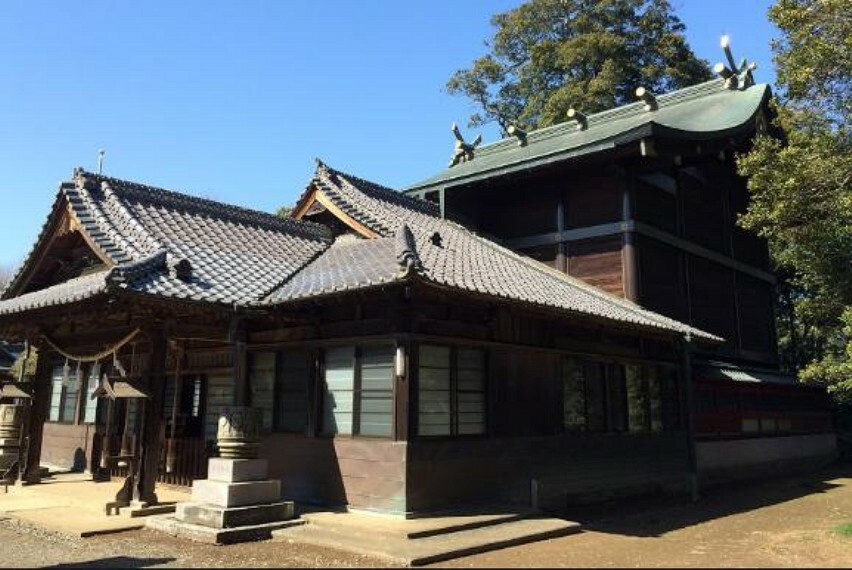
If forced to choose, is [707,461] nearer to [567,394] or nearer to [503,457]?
[567,394]

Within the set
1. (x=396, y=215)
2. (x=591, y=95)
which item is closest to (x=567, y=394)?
(x=396, y=215)

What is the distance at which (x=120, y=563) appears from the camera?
7281 mm

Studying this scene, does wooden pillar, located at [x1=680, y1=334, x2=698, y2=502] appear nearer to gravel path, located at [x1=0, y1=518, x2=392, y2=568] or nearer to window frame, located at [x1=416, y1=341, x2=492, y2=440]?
window frame, located at [x1=416, y1=341, x2=492, y2=440]

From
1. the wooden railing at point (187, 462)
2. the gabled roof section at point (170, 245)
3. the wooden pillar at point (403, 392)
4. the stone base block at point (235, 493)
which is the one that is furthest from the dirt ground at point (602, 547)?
the gabled roof section at point (170, 245)

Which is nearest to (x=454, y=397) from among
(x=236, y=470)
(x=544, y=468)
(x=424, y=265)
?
(x=424, y=265)

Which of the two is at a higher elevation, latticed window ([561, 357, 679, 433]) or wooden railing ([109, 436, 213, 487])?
latticed window ([561, 357, 679, 433])

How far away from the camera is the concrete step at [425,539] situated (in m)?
7.58

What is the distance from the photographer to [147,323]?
407 inches

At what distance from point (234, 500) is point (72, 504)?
398 centimetres

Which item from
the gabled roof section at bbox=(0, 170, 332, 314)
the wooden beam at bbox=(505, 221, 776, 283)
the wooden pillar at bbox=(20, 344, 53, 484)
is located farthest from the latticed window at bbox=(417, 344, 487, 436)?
the wooden pillar at bbox=(20, 344, 53, 484)

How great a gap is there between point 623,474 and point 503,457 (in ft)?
12.7

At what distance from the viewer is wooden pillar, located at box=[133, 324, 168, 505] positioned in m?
10.1

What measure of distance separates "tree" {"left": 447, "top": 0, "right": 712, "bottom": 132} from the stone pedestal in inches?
977

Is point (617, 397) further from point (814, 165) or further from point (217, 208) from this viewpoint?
point (217, 208)
